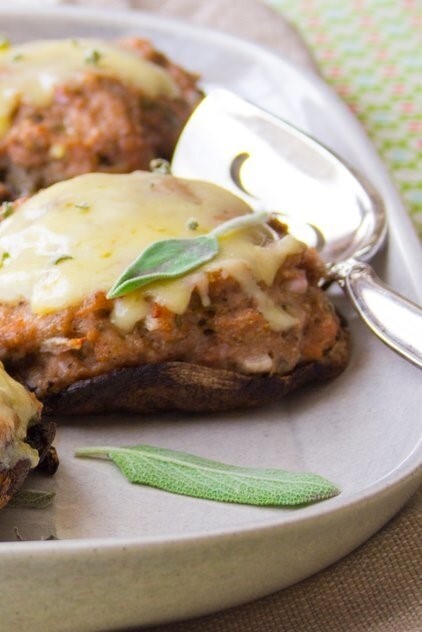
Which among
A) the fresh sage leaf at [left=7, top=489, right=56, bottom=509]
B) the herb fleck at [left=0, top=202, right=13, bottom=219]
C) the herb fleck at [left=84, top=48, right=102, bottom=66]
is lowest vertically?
the fresh sage leaf at [left=7, top=489, right=56, bottom=509]

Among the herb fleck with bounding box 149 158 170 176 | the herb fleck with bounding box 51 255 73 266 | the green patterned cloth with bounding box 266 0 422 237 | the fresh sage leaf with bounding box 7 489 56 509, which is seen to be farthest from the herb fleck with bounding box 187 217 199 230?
the green patterned cloth with bounding box 266 0 422 237

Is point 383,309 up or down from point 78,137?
up

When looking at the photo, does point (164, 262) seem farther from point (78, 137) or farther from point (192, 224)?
point (78, 137)

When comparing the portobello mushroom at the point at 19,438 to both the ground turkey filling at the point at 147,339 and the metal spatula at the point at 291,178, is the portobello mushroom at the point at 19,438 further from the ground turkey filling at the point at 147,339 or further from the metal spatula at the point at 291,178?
the metal spatula at the point at 291,178

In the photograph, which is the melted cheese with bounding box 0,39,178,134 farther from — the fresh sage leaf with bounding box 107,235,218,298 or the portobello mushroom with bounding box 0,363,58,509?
the portobello mushroom with bounding box 0,363,58,509

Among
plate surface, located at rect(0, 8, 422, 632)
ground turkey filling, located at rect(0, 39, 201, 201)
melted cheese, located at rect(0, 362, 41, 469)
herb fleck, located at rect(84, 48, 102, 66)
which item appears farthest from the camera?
herb fleck, located at rect(84, 48, 102, 66)

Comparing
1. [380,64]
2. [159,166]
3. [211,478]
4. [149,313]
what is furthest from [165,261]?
[380,64]
